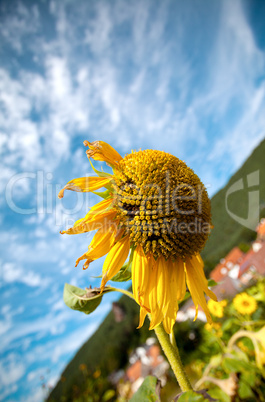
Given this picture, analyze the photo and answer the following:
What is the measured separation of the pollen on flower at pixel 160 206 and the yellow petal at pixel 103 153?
0.10 m

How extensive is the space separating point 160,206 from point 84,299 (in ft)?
2.03

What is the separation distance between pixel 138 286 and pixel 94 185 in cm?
57

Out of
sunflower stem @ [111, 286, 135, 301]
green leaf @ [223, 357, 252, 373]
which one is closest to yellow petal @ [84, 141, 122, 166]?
sunflower stem @ [111, 286, 135, 301]

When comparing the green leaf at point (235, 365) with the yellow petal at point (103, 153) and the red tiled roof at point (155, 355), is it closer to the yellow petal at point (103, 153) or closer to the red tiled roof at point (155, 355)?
the yellow petal at point (103, 153)

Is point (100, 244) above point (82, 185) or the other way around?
the other way around

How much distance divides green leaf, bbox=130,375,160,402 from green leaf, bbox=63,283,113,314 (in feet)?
1.45

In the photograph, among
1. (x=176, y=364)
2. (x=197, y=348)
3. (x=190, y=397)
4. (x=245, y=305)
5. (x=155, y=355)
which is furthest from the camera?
(x=155, y=355)

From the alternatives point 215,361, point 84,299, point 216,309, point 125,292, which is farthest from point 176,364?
point 216,309

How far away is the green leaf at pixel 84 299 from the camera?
1.31 m

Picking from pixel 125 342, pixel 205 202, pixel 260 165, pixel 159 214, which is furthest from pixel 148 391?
pixel 260 165

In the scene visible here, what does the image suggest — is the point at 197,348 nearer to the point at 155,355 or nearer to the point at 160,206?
the point at 155,355

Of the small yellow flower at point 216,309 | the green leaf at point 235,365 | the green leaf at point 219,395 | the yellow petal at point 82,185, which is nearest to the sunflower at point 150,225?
the yellow petal at point 82,185

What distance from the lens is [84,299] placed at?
129 cm

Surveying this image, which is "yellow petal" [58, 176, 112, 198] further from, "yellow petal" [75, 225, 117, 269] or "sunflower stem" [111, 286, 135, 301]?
"sunflower stem" [111, 286, 135, 301]
